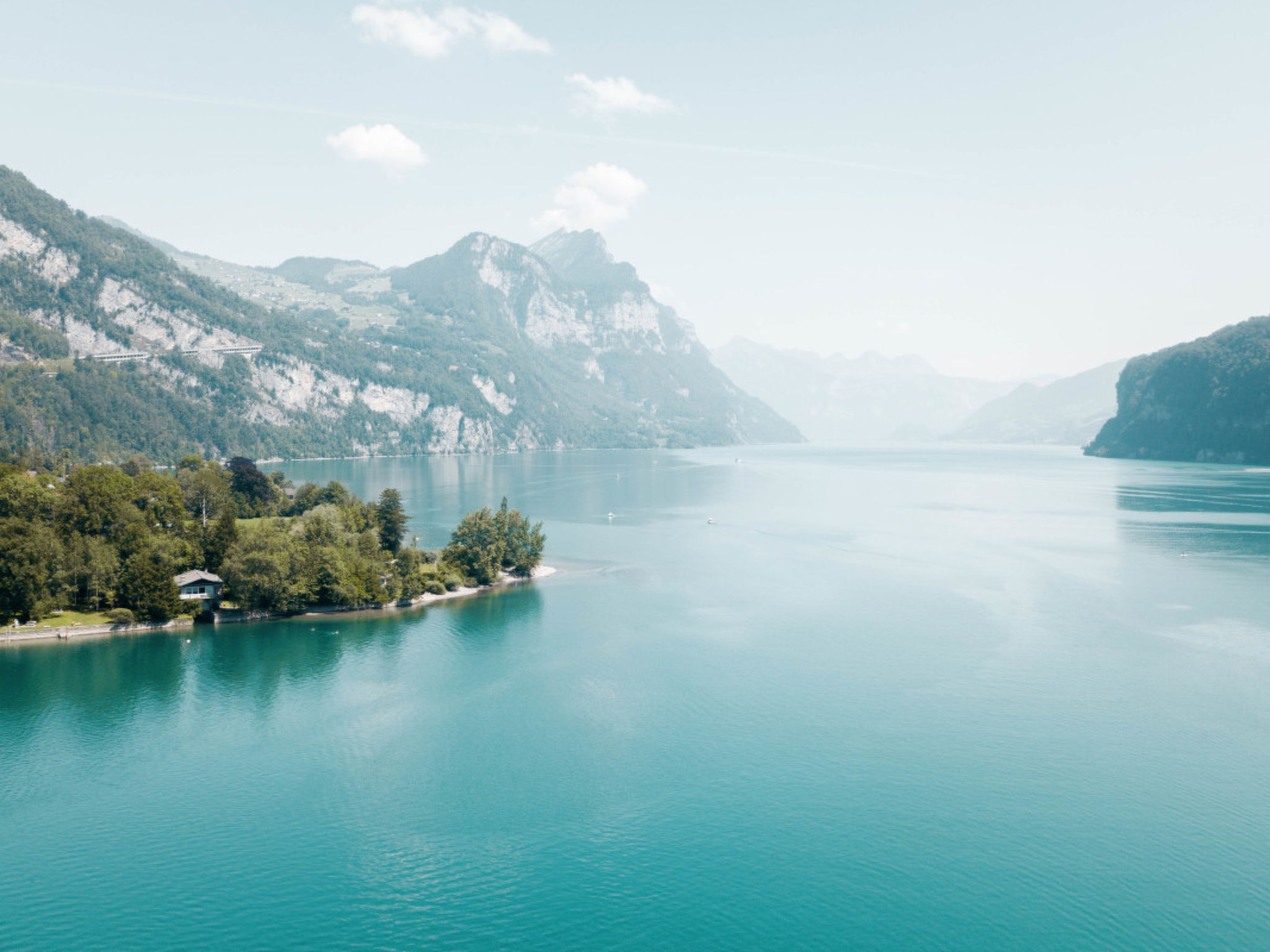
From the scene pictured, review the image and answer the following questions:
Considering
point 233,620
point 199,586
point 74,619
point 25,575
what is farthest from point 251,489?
point 25,575

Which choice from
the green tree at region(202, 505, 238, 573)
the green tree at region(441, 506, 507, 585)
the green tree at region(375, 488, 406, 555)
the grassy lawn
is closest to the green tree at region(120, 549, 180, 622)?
the grassy lawn

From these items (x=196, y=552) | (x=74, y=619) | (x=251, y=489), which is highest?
(x=251, y=489)

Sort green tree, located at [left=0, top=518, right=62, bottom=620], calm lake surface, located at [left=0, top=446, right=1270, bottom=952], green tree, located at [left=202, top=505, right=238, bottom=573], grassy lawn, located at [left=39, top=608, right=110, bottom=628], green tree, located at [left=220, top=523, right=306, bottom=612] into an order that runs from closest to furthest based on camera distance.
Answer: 1. calm lake surface, located at [left=0, top=446, right=1270, bottom=952]
2. green tree, located at [left=0, top=518, right=62, bottom=620]
3. grassy lawn, located at [left=39, top=608, right=110, bottom=628]
4. green tree, located at [left=220, top=523, right=306, bottom=612]
5. green tree, located at [left=202, top=505, right=238, bottom=573]

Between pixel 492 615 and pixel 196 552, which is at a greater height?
pixel 196 552

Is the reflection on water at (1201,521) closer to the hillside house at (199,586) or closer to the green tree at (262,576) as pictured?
the green tree at (262,576)

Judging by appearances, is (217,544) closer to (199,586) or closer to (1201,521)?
(199,586)

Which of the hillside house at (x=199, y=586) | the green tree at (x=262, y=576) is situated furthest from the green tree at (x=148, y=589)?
the green tree at (x=262, y=576)

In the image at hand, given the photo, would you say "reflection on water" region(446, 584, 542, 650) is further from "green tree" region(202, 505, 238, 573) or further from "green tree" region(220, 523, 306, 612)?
"green tree" region(202, 505, 238, 573)
